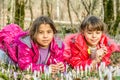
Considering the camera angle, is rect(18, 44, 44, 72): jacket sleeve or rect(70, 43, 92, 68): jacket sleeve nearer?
rect(18, 44, 44, 72): jacket sleeve

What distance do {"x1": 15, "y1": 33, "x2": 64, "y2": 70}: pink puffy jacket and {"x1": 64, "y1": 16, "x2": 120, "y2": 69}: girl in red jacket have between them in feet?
0.67

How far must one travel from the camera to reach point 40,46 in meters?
6.17

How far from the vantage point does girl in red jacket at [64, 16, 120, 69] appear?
244 inches

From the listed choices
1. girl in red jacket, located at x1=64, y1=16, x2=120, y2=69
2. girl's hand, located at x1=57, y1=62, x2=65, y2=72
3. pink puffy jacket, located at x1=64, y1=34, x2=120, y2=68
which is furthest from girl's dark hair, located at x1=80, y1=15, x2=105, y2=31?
girl's hand, located at x1=57, y1=62, x2=65, y2=72

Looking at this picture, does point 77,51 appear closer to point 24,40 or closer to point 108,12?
point 24,40

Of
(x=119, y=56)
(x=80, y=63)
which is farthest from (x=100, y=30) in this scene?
(x=119, y=56)

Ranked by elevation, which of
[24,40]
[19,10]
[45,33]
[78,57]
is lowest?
[78,57]

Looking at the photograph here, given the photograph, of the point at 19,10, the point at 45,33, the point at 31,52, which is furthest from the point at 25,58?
the point at 19,10

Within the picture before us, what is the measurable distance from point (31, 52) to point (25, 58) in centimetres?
13

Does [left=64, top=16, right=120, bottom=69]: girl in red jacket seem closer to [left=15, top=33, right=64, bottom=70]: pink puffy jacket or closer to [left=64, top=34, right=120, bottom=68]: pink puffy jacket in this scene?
[left=64, top=34, right=120, bottom=68]: pink puffy jacket

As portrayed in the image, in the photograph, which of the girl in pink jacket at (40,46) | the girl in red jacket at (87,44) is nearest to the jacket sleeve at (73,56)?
the girl in red jacket at (87,44)

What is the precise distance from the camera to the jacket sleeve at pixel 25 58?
19.4 ft

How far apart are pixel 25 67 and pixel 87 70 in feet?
3.34

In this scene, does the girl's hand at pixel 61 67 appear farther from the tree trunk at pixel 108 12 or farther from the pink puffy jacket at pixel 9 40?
the tree trunk at pixel 108 12
